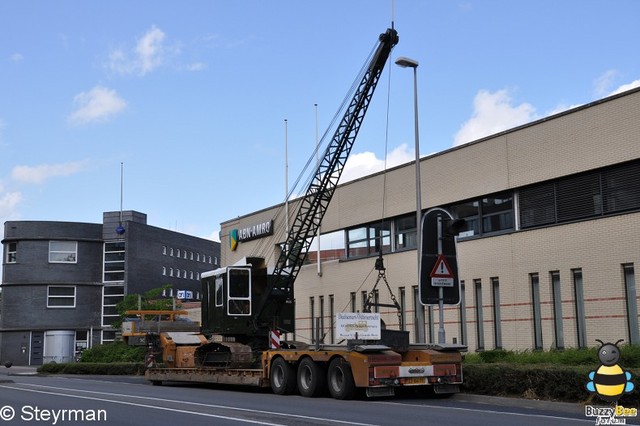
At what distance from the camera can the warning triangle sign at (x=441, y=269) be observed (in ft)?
66.8

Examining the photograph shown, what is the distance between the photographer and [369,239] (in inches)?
1420

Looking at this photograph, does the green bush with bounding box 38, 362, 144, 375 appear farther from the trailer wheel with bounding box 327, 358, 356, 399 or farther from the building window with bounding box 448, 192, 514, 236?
the trailer wheel with bounding box 327, 358, 356, 399

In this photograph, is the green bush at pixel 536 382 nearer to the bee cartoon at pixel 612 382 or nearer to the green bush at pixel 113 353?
the bee cartoon at pixel 612 382

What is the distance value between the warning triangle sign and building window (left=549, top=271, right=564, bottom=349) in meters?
7.35

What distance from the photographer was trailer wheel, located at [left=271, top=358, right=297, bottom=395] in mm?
20469

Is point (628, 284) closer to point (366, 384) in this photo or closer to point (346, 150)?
point (366, 384)

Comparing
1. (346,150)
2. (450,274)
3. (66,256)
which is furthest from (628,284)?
(66,256)

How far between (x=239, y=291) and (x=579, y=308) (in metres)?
11.1

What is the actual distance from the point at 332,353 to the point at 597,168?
1163 cm

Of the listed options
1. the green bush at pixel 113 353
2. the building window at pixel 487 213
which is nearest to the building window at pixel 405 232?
the building window at pixel 487 213

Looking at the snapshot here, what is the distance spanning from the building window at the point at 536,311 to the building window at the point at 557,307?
2.03 feet

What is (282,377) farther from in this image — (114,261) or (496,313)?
(114,261)

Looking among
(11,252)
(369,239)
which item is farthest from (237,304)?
(11,252)

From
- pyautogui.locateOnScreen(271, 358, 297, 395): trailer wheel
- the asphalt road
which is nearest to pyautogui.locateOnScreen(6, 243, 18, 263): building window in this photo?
the asphalt road
